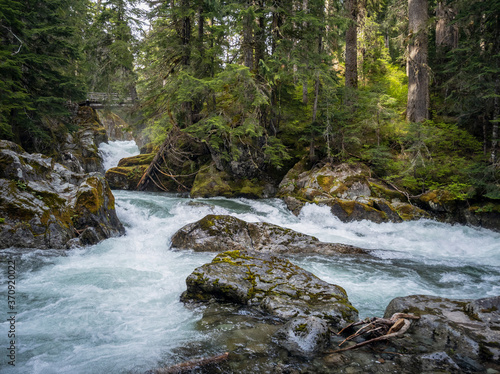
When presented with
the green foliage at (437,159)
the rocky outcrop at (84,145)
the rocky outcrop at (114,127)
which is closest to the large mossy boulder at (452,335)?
the green foliage at (437,159)

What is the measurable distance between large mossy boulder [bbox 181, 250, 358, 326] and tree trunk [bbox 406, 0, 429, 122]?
11.7m

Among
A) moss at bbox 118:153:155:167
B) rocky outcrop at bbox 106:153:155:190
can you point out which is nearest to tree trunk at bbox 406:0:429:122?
moss at bbox 118:153:155:167

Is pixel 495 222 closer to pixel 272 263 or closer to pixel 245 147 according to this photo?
pixel 272 263

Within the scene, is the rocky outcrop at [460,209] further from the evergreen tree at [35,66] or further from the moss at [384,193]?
the evergreen tree at [35,66]

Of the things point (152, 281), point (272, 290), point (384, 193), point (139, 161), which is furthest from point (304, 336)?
point (139, 161)

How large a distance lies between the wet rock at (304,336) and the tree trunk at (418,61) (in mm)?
12741

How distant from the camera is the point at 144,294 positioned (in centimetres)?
523

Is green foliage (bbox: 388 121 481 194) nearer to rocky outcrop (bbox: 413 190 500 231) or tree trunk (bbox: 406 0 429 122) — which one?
rocky outcrop (bbox: 413 190 500 231)

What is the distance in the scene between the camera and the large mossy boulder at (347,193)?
10664mm

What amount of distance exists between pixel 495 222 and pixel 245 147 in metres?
11.0

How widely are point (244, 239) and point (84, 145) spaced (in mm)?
16623

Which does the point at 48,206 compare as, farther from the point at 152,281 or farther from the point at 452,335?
the point at 452,335

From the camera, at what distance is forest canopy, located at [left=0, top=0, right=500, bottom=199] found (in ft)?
35.8

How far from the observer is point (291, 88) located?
16203 millimetres
